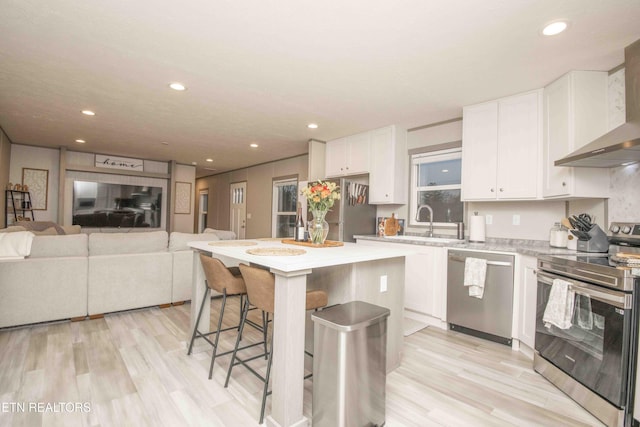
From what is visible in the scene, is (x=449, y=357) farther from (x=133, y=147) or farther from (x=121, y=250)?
(x=133, y=147)

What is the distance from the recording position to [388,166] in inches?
171

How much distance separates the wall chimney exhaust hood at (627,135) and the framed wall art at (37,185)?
28.2ft

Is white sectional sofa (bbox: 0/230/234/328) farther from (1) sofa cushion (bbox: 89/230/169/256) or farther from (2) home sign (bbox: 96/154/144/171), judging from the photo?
(2) home sign (bbox: 96/154/144/171)

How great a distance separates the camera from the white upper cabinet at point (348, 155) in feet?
15.3

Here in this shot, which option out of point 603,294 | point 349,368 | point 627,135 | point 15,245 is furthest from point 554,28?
point 15,245

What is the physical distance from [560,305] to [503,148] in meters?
1.71

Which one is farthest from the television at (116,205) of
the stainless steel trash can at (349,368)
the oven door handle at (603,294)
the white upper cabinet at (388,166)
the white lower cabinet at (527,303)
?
the oven door handle at (603,294)

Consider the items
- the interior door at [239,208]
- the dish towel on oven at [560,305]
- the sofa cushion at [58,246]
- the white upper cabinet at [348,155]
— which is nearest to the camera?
the dish towel on oven at [560,305]

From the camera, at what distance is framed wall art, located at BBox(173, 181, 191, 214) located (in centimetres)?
796

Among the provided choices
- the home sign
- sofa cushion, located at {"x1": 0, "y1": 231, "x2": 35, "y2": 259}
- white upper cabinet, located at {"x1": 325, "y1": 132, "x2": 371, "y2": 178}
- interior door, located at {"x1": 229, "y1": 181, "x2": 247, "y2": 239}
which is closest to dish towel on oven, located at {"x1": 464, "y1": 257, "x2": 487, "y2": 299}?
white upper cabinet, located at {"x1": 325, "y1": 132, "x2": 371, "y2": 178}

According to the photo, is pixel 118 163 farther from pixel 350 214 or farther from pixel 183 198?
pixel 350 214

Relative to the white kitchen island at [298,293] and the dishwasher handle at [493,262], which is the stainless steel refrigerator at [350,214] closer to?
the dishwasher handle at [493,262]

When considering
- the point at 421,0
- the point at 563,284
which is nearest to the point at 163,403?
the point at 563,284

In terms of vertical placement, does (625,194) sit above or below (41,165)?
below
